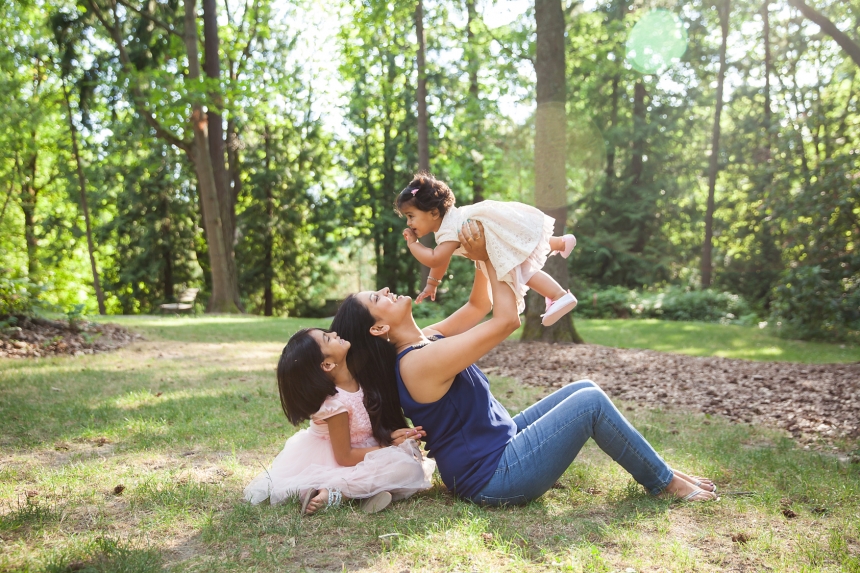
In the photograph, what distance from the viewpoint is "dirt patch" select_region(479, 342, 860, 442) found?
6168 millimetres

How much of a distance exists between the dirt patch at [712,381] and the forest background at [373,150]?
718cm

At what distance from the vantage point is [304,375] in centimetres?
325

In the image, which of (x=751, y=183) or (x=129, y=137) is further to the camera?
(x=751, y=183)

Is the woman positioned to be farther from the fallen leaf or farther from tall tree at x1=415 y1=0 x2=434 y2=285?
tall tree at x1=415 y1=0 x2=434 y2=285

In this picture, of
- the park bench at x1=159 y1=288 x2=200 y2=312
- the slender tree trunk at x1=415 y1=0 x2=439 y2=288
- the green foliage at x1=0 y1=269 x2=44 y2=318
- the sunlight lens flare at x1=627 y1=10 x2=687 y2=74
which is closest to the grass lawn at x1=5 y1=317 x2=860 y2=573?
the green foliage at x1=0 y1=269 x2=44 y2=318

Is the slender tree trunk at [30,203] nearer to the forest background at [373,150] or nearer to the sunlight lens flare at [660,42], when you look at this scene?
the forest background at [373,150]

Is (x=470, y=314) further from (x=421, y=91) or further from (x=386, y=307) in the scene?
(x=421, y=91)

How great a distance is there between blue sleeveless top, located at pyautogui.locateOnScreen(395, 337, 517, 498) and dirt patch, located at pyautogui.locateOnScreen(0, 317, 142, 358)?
7.38 metres

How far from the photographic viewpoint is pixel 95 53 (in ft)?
65.7

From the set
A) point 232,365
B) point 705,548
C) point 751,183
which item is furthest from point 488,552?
point 751,183

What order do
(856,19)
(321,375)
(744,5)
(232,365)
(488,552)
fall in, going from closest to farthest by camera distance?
1. (488,552)
2. (321,375)
3. (232,365)
4. (856,19)
5. (744,5)

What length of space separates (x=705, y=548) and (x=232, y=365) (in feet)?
23.9

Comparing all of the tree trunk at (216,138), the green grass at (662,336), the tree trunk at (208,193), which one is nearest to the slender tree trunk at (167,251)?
the tree trunk at (216,138)

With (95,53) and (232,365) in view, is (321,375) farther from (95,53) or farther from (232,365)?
(95,53)
